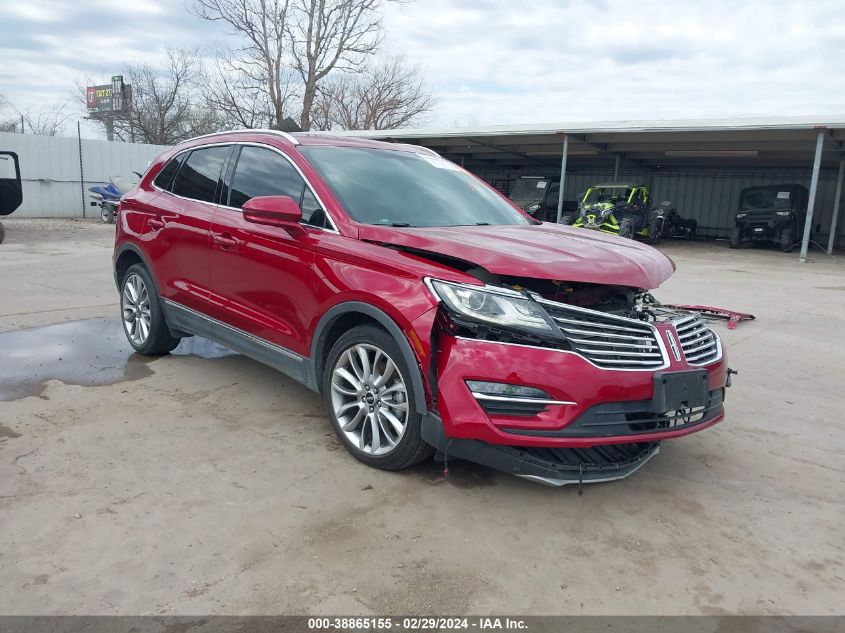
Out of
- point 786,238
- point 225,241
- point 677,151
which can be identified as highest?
point 677,151

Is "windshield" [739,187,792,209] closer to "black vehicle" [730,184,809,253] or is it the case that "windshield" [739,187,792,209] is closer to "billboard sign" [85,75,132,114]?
"black vehicle" [730,184,809,253]

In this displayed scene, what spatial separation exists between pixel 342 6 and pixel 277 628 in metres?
33.7

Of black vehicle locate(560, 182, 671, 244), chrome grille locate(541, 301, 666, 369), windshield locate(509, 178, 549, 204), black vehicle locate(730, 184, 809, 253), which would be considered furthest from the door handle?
black vehicle locate(730, 184, 809, 253)

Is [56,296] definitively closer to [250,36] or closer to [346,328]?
[346,328]

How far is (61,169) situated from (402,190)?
2261 cm

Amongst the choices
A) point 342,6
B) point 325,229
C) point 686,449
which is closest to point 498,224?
point 325,229

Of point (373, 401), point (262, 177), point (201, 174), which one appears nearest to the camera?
point (373, 401)

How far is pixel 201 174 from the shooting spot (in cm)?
485

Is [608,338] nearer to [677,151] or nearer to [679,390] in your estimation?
[679,390]

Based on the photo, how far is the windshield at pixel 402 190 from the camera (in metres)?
3.81

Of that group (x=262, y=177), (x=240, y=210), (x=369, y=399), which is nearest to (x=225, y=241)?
(x=240, y=210)

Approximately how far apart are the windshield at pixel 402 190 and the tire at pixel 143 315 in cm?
204

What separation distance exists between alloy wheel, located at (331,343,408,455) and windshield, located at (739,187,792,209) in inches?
781

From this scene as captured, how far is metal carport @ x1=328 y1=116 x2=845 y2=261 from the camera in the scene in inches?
668
